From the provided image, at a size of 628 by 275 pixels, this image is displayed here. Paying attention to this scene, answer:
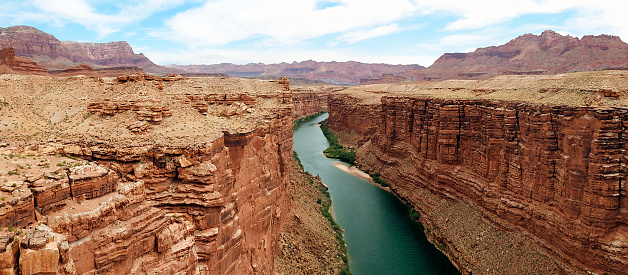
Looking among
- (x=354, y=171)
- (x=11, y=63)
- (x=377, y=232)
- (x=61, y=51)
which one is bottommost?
(x=377, y=232)

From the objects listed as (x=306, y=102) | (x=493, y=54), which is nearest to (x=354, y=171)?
(x=306, y=102)

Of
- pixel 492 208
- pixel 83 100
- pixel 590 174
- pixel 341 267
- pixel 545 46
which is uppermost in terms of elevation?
pixel 545 46

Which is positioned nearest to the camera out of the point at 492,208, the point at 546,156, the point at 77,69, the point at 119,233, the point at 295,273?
the point at 119,233

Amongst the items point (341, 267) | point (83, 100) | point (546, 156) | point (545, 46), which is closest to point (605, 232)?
point (546, 156)

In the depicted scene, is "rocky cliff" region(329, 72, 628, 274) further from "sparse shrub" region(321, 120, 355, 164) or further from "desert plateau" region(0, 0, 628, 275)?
"sparse shrub" region(321, 120, 355, 164)

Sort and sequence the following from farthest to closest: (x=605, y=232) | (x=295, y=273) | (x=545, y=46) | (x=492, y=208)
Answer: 1. (x=545, y=46)
2. (x=492, y=208)
3. (x=295, y=273)
4. (x=605, y=232)

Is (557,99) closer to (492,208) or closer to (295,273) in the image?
(492,208)

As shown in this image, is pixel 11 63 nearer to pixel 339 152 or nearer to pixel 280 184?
pixel 280 184
